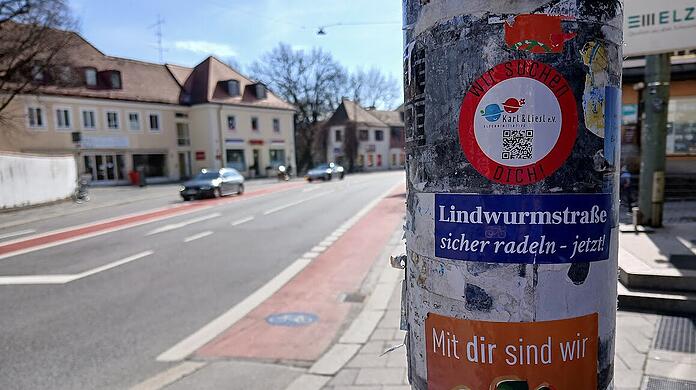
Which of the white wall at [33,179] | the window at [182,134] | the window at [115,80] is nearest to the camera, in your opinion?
the white wall at [33,179]

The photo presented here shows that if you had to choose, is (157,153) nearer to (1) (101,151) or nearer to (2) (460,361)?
(1) (101,151)

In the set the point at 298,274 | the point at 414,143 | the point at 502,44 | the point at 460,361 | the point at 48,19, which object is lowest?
the point at 298,274

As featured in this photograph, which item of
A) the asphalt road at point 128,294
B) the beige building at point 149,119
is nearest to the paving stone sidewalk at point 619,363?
the asphalt road at point 128,294

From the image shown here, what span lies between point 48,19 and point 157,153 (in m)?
18.4

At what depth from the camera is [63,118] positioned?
34.3m

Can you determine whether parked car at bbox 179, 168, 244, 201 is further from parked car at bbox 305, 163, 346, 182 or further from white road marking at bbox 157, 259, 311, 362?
white road marking at bbox 157, 259, 311, 362

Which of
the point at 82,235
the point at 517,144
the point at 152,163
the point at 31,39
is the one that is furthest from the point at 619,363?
the point at 152,163

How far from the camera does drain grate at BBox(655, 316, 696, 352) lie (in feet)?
13.4

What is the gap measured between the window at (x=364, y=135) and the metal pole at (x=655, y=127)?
183 feet

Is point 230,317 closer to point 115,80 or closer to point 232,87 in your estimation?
point 115,80

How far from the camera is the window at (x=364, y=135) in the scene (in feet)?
210

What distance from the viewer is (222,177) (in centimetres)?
2477

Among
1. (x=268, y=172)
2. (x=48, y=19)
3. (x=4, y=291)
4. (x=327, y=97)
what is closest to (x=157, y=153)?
(x=268, y=172)

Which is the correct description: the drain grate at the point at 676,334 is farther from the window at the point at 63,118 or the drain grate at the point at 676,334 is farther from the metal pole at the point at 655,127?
the window at the point at 63,118
